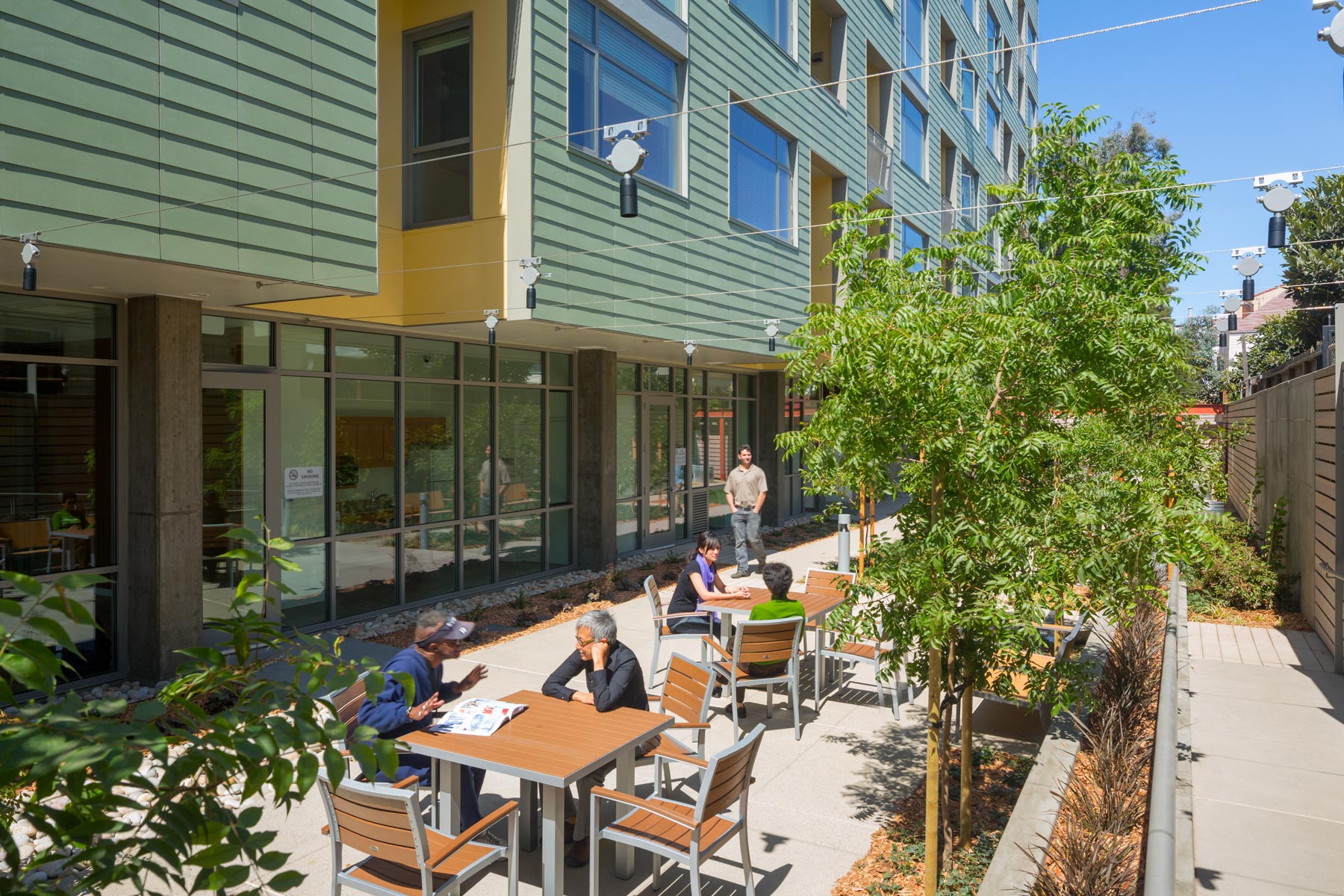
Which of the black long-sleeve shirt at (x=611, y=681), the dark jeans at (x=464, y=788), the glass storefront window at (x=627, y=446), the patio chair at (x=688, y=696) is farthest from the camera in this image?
the glass storefront window at (x=627, y=446)

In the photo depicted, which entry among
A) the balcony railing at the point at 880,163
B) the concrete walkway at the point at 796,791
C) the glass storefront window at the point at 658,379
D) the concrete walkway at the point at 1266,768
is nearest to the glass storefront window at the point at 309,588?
the concrete walkway at the point at 796,791

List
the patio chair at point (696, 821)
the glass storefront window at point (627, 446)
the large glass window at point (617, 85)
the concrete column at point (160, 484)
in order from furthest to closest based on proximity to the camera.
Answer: the glass storefront window at point (627, 446)
the large glass window at point (617, 85)
the concrete column at point (160, 484)
the patio chair at point (696, 821)

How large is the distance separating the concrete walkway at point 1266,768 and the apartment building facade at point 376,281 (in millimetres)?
4135

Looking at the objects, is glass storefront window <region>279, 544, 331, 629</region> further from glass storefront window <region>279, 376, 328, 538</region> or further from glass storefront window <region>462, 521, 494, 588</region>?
glass storefront window <region>462, 521, 494, 588</region>

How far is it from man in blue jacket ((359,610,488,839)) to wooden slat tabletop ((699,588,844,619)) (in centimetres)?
354

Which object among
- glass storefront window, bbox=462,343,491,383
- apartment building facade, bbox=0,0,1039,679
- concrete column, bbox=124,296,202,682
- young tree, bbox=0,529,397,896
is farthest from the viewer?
glass storefront window, bbox=462,343,491,383

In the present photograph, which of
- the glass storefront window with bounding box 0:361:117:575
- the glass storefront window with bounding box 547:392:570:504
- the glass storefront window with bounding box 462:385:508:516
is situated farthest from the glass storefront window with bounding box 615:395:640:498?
the glass storefront window with bounding box 0:361:117:575

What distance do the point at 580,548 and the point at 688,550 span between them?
274 cm

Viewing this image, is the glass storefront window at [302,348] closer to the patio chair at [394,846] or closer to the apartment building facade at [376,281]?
the apartment building facade at [376,281]

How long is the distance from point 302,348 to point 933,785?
27.8 feet

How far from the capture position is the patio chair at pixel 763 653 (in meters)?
7.18

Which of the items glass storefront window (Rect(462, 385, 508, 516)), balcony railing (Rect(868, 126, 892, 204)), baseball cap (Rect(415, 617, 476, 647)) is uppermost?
balcony railing (Rect(868, 126, 892, 204))

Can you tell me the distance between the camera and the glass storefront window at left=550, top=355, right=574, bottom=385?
14.5 m

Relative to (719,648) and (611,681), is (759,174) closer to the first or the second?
(719,648)
